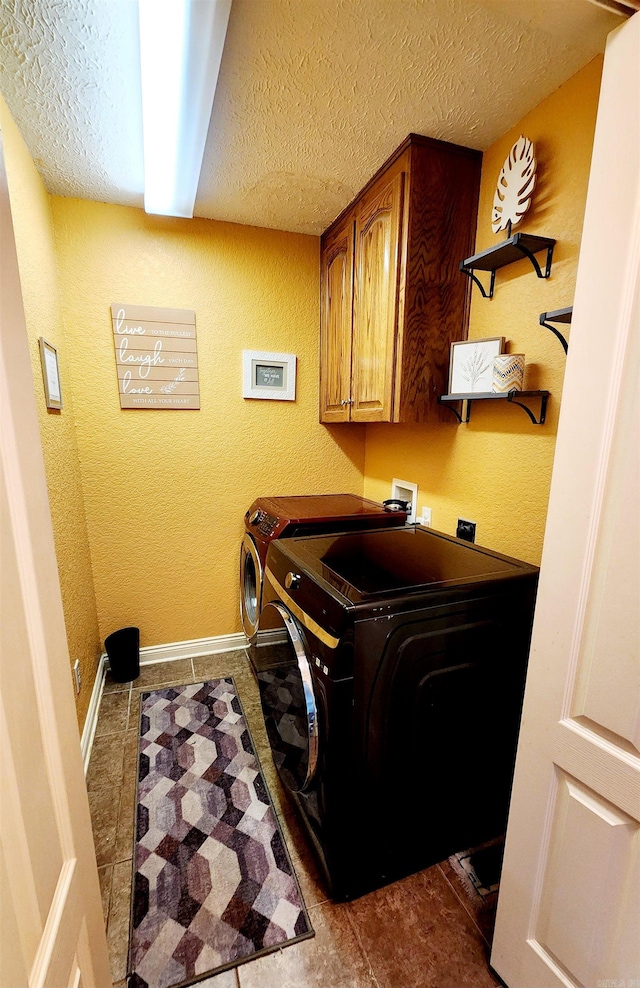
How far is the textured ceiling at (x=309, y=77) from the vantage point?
96 cm

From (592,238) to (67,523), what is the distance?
1966 millimetres

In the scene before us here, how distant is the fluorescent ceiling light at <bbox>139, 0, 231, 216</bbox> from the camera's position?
91 centimetres

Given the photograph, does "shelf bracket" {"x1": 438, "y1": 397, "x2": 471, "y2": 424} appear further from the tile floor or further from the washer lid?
the tile floor

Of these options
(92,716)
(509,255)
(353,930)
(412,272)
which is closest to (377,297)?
(412,272)

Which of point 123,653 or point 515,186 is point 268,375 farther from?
point 123,653

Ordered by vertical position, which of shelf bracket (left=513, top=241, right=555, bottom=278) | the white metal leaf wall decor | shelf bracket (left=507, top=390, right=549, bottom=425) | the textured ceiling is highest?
the textured ceiling

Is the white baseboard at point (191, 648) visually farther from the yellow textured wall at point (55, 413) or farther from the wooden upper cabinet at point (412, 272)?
the wooden upper cabinet at point (412, 272)

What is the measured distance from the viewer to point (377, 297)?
165cm

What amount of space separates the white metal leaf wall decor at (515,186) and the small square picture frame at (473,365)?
0.37 metres

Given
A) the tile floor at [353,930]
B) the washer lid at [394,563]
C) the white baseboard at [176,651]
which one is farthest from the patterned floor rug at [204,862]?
the washer lid at [394,563]

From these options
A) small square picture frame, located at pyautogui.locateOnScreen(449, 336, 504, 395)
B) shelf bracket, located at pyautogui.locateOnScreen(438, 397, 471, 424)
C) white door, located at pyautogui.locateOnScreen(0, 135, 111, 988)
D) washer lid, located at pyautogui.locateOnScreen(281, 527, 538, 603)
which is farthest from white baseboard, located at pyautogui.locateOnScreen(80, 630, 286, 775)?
small square picture frame, located at pyautogui.locateOnScreen(449, 336, 504, 395)

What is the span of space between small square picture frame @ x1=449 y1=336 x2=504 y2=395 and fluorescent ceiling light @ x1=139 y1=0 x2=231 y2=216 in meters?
1.11

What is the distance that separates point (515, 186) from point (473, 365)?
1.84 ft

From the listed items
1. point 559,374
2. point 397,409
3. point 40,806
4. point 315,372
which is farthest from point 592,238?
point 315,372
